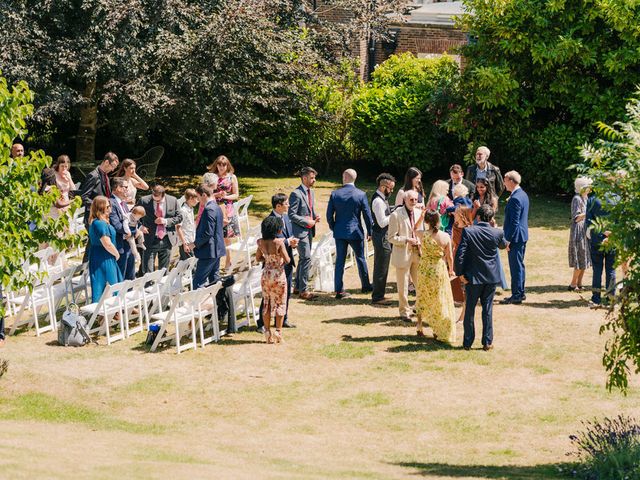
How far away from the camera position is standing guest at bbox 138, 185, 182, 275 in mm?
15211

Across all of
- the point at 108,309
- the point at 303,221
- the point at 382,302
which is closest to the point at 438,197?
the point at 382,302

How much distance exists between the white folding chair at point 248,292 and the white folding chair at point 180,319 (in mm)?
785

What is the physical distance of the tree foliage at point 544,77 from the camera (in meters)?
22.2

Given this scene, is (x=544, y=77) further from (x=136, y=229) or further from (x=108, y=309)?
(x=108, y=309)

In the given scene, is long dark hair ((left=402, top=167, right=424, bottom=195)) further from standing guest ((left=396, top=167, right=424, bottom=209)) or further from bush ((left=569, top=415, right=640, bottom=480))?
bush ((left=569, top=415, right=640, bottom=480))

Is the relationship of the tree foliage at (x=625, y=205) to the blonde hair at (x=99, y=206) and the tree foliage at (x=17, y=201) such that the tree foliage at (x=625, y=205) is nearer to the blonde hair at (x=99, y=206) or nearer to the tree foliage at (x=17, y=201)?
the tree foliage at (x=17, y=201)

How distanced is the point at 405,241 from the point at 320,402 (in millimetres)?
3420

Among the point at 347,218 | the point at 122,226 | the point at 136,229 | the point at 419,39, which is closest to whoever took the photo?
the point at 122,226

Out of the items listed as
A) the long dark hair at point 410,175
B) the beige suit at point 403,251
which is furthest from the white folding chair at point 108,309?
the long dark hair at point 410,175

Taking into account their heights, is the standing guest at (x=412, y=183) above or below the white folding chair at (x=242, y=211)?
above

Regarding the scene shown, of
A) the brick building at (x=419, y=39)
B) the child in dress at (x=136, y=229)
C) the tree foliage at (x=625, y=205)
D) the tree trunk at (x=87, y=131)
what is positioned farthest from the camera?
the brick building at (x=419, y=39)

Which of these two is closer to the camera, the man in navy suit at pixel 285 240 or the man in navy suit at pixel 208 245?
the man in navy suit at pixel 285 240

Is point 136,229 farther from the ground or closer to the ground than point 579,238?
farther from the ground

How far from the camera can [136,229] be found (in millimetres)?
15117
